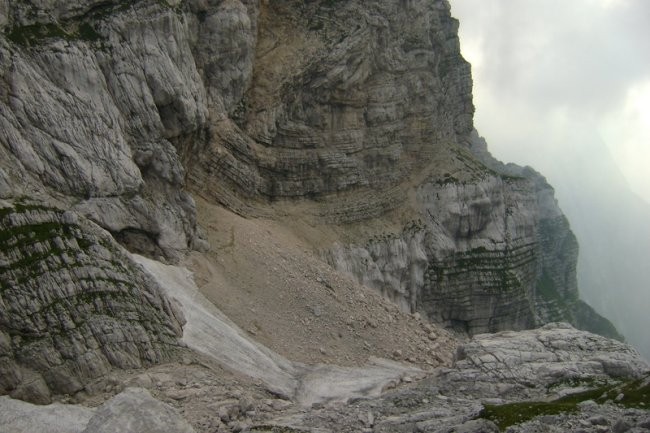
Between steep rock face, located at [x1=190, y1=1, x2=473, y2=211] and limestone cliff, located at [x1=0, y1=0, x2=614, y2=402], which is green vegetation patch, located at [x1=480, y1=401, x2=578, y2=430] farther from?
steep rock face, located at [x1=190, y1=1, x2=473, y2=211]

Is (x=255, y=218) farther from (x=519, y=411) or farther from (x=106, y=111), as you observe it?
(x=519, y=411)

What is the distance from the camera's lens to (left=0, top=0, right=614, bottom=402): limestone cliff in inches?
1101

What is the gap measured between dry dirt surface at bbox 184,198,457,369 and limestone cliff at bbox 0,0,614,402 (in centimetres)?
257

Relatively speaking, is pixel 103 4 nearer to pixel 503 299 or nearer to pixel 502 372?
pixel 502 372

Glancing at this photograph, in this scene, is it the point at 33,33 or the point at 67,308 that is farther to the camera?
the point at 33,33

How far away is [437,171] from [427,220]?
5.17 metres

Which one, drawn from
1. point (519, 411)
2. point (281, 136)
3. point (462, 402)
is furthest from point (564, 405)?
point (281, 136)

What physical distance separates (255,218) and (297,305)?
36.6 ft

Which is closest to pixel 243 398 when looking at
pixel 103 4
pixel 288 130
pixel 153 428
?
pixel 153 428

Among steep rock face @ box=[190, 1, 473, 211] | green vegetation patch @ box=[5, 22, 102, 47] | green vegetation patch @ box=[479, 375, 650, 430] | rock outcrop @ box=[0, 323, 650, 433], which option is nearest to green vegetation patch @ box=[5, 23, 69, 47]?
green vegetation patch @ box=[5, 22, 102, 47]

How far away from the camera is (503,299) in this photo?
55.7m

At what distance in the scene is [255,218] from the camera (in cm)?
4316

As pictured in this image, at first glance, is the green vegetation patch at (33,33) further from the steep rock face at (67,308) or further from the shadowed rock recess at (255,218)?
the steep rock face at (67,308)

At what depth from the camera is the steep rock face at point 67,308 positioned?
20.5m
